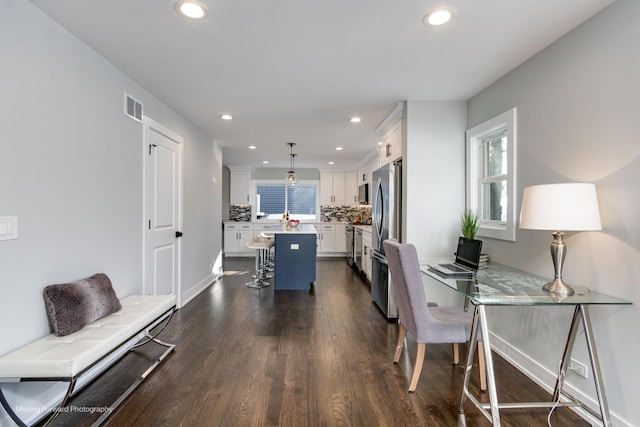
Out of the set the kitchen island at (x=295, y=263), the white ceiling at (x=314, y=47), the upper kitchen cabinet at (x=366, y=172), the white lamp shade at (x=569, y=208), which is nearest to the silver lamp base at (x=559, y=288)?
the white lamp shade at (x=569, y=208)

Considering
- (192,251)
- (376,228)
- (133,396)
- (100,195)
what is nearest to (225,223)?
(192,251)

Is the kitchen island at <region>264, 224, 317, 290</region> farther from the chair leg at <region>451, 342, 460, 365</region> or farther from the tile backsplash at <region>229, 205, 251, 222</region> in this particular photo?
the tile backsplash at <region>229, 205, 251, 222</region>

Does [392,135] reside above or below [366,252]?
above

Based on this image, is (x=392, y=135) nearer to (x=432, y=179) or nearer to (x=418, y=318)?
(x=432, y=179)

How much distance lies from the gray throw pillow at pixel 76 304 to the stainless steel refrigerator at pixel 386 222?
8.54ft

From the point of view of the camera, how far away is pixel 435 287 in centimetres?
334

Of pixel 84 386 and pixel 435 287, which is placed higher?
pixel 435 287

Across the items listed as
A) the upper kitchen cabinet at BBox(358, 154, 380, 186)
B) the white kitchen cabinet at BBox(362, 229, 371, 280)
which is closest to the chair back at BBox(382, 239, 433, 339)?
the white kitchen cabinet at BBox(362, 229, 371, 280)

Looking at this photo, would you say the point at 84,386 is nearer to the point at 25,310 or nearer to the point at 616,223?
the point at 25,310

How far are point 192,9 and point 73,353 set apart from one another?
1969mm

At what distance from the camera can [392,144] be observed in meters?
3.78

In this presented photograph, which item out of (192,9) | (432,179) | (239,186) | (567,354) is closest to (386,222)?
(432,179)

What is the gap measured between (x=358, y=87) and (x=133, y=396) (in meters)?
2.97

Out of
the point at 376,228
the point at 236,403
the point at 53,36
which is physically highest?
the point at 53,36
